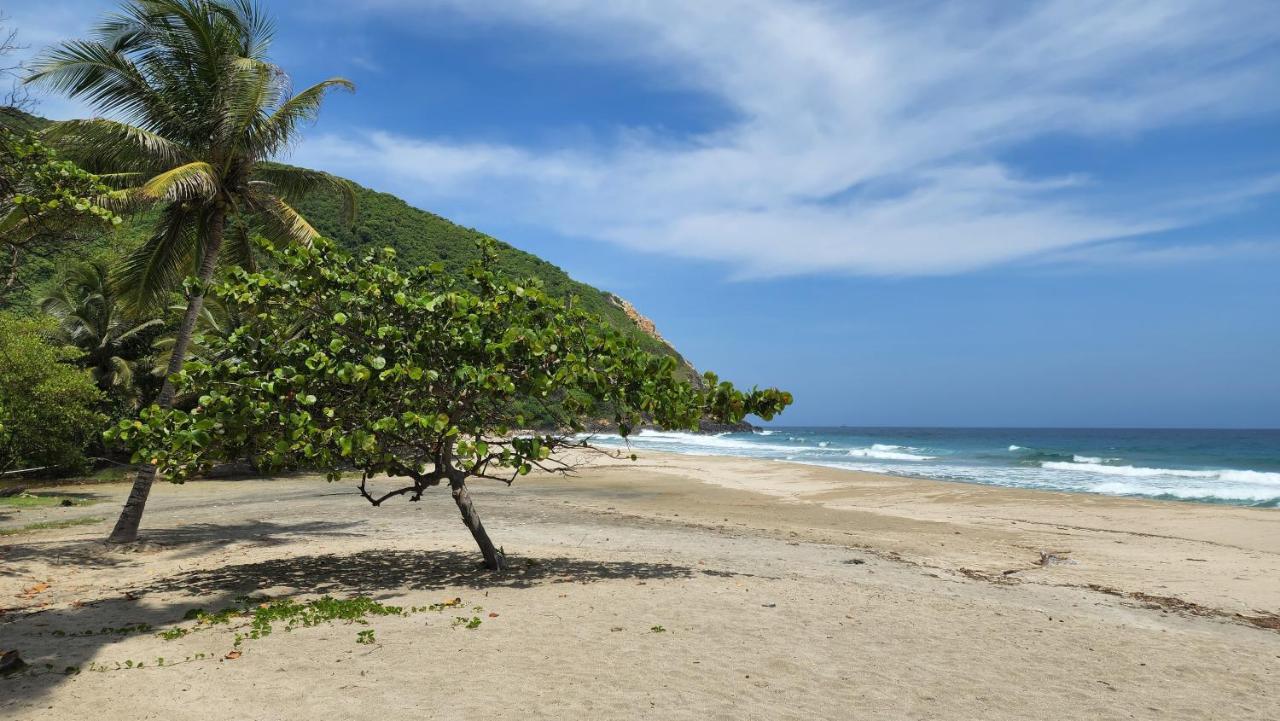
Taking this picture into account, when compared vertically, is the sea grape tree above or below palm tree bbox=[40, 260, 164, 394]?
below

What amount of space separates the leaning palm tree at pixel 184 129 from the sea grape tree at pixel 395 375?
3.81 m

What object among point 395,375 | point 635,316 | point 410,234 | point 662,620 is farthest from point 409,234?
point 662,620

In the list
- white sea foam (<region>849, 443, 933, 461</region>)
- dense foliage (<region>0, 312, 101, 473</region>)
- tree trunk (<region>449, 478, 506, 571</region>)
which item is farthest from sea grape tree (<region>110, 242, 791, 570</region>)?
white sea foam (<region>849, 443, 933, 461</region>)

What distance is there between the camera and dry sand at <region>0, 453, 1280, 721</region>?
5359 mm

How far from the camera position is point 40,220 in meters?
8.22

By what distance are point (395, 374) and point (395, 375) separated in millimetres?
31

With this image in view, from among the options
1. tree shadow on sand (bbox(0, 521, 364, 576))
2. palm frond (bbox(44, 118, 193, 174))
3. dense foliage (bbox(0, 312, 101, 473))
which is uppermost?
palm frond (bbox(44, 118, 193, 174))

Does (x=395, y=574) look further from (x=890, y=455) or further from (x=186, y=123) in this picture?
(x=890, y=455)

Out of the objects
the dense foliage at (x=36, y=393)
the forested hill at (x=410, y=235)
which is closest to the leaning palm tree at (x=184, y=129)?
the dense foliage at (x=36, y=393)

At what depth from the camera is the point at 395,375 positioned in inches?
294

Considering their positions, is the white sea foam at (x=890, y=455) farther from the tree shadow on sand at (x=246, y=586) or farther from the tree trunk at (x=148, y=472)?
the tree trunk at (x=148, y=472)

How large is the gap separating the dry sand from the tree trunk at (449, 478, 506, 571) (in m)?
0.29

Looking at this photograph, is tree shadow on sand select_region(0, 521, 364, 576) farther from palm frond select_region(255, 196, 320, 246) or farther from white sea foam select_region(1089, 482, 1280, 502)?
white sea foam select_region(1089, 482, 1280, 502)

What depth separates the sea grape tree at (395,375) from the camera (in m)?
7.61
